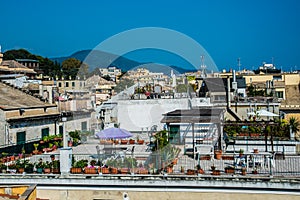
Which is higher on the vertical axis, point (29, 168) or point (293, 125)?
point (293, 125)

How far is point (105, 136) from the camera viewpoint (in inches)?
615

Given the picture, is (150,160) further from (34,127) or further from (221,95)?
(221,95)

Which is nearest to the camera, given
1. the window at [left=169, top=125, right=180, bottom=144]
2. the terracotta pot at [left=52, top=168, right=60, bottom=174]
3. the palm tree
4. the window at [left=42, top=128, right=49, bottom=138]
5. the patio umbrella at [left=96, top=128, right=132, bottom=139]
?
the terracotta pot at [left=52, top=168, right=60, bottom=174]

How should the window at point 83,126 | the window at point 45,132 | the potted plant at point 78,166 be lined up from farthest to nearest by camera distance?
the window at point 83,126 → the window at point 45,132 → the potted plant at point 78,166

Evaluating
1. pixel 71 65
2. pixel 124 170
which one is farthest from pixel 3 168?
pixel 71 65

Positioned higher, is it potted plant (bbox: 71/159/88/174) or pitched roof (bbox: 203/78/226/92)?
pitched roof (bbox: 203/78/226/92)

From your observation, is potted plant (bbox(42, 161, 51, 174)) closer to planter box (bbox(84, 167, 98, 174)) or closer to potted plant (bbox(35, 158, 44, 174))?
potted plant (bbox(35, 158, 44, 174))

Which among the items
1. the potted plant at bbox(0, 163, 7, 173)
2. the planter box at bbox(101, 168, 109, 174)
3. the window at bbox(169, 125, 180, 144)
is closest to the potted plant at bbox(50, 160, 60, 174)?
the planter box at bbox(101, 168, 109, 174)

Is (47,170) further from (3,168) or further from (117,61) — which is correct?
(117,61)

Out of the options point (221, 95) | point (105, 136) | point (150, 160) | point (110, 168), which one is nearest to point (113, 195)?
point (110, 168)

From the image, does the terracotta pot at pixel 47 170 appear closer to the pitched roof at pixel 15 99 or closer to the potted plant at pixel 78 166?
the potted plant at pixel 78 166

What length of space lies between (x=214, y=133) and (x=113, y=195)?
908 centimetres

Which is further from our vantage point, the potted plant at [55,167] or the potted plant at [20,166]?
the potted plant at [20,166]

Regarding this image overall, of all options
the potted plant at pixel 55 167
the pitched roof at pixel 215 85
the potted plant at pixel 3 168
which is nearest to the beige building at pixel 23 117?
the potted plant at pixel 3 168
